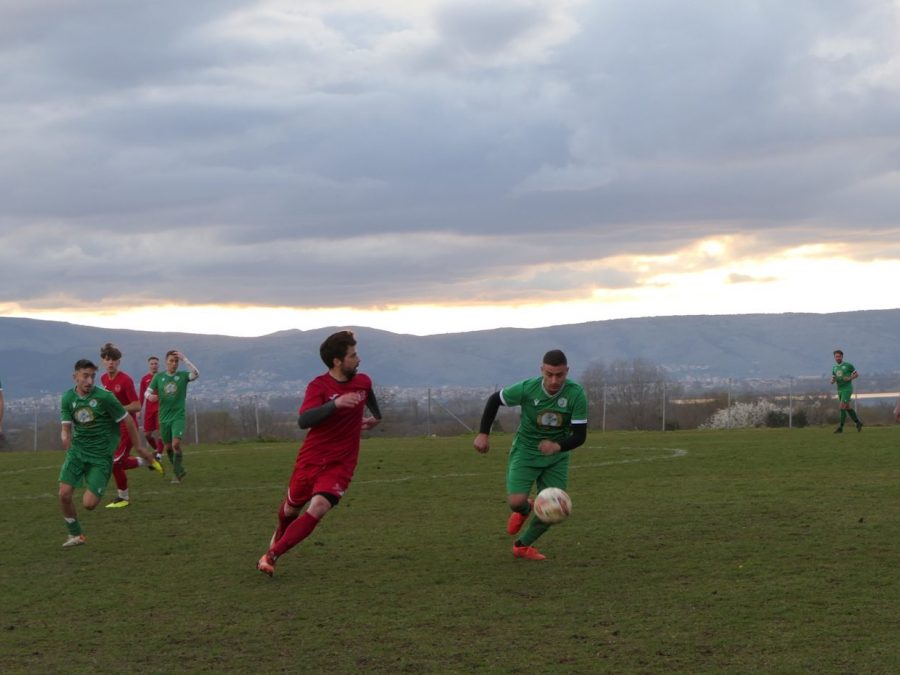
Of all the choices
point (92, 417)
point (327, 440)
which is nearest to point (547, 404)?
point (327, 440)

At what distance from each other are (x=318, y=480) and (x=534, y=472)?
2201 millimetres

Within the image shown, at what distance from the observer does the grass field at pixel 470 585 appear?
7.71 metres

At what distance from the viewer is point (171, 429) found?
69.9 feet

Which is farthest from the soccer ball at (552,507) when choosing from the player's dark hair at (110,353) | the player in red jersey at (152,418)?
the player in red jersey at (152,418)

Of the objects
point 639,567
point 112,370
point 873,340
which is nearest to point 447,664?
point 639,567

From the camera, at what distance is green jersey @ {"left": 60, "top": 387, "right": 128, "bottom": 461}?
13.4 metres

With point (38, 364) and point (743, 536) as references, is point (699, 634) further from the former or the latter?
point (38, 364)

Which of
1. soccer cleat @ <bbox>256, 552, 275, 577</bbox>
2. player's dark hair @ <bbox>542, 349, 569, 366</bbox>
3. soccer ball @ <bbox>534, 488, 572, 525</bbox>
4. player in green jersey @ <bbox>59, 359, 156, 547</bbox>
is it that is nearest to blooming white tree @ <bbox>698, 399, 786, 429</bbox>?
player in green jersey @ <bbox>59, 359, 156, 547</bbox>

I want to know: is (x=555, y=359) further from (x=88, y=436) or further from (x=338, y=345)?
(x=88, y=436)

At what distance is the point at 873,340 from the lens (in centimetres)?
19625

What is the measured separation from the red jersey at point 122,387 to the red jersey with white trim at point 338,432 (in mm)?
7104

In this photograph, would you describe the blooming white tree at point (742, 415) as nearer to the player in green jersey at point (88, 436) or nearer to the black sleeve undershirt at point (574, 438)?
the player in green jersey at point (88, 436)

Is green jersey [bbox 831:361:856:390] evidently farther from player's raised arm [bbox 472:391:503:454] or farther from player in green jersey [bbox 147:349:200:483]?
player's raised arm [bbox 472:391:503:454]

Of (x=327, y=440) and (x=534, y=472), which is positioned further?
(x=534, y=472)
